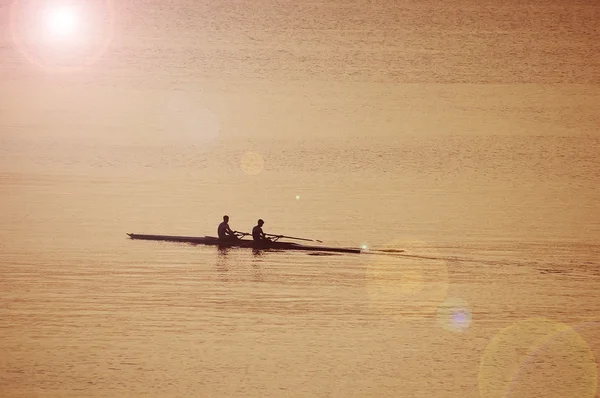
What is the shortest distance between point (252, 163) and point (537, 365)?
164 ft

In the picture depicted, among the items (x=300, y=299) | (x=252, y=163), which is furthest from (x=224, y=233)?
(x=252, y=163)

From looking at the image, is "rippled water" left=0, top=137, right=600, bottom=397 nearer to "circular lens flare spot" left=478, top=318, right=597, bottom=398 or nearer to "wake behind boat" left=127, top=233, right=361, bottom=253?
"circular lens flare spot" left=478, top=318, right=597, bottom=398

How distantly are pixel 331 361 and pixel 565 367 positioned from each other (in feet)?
10.8

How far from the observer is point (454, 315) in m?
15.6

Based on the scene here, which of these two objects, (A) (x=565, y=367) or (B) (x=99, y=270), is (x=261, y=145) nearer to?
(B) (x=99, y=270)

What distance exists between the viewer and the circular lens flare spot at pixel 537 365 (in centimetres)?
1150

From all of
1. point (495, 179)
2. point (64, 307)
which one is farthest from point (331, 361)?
point (495, 179)

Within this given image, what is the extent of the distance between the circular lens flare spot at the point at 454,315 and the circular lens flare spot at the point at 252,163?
39.0 metres

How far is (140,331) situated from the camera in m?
14.0

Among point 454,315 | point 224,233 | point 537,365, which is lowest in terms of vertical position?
point 537,365

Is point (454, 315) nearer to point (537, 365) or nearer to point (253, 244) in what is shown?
point (537, 365)

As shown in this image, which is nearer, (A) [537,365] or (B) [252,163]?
(A) [537,365]

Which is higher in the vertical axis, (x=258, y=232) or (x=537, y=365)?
(x=258, y=232)

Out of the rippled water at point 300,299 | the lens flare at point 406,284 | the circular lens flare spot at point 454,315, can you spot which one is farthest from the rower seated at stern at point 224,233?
the circular lens flare spot at point 454,315
